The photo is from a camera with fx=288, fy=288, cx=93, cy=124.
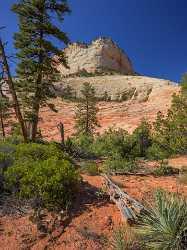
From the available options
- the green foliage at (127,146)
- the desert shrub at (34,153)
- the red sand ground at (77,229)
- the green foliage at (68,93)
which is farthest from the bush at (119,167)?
the green foliage at (68,93)

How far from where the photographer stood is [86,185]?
9008mm

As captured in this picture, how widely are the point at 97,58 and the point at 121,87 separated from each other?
30.3m

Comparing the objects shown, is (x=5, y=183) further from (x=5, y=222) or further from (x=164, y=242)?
(x=164, y=242)

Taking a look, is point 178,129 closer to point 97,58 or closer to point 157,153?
point 157,153

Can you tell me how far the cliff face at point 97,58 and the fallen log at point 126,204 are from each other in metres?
81.7

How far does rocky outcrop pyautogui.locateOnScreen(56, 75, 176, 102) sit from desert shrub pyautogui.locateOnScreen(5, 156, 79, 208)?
166 ft

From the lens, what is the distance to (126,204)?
269 inches

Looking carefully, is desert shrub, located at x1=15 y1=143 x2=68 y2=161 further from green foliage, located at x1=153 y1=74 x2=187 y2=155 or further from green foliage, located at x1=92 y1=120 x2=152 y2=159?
green foliage, located at x1=153 y1=74 x2=187 y2=155

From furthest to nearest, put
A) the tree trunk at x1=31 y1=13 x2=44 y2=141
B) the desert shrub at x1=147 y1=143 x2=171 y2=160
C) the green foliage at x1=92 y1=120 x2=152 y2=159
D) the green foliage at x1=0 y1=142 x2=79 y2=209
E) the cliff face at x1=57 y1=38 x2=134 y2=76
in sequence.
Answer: the cliff face at x1=57 y1=38 x2=134 y2=76 < the tree trunk at x1=31 y1=13 x2=44 y2=141 < the green foliage at x1=92 y1=120 x2=152 y2=159 < the desert shrub at x1=147 y1=143 x2=171 y2=160 < the green foliage at x1=0 y1=142 x2=79 y2=209

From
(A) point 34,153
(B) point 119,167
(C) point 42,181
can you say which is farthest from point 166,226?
(B) point 119,167

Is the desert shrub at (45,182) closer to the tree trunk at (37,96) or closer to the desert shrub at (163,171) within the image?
the desert shrub at (163,171)

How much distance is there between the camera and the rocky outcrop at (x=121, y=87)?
59.3 metres

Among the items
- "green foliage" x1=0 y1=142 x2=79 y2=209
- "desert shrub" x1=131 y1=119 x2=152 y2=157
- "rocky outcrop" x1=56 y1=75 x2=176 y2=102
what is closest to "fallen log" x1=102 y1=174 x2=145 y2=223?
"green foliage" x1=0 y1=142 x2=79 y2=209

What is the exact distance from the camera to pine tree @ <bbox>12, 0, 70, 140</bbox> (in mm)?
19031
